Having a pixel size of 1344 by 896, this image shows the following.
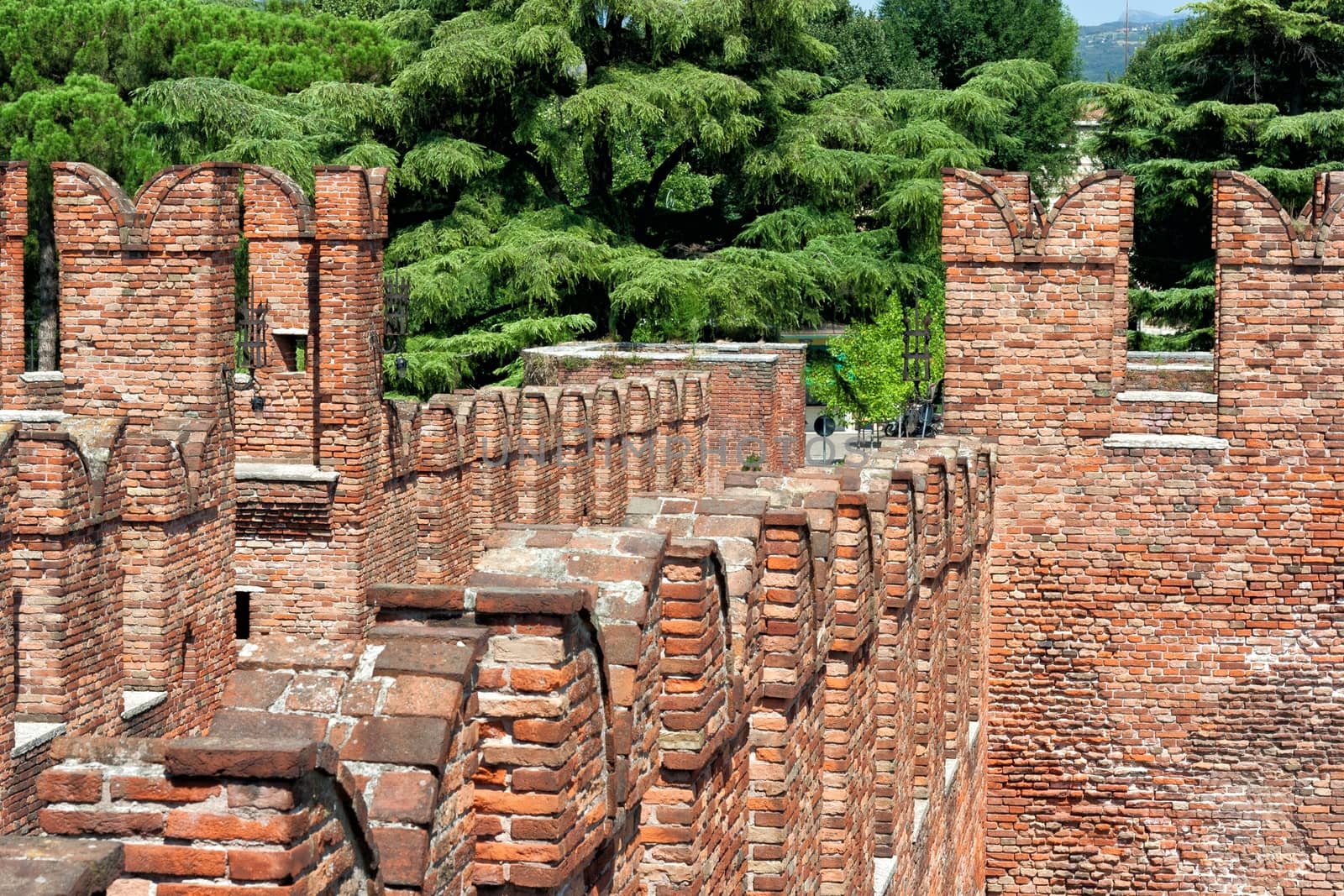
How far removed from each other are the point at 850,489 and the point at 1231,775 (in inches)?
294

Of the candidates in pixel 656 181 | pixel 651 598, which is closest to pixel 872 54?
pixel 656 181

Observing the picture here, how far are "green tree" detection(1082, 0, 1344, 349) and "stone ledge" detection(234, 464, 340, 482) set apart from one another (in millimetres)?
21512

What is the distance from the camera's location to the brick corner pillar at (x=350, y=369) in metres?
16.5

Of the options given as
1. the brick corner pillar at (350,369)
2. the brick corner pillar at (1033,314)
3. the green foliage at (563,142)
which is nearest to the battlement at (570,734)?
the brick corner pillar at (1033,314)

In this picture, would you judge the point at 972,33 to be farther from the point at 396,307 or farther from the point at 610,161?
the point at 396,307

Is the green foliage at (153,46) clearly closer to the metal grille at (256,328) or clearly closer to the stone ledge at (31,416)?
the metal grille at (256,328)

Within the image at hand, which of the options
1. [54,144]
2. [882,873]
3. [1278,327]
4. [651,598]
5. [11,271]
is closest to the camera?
[651,598]

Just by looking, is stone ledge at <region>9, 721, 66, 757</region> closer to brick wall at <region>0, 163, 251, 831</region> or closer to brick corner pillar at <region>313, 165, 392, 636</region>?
brick wall at <region>0, 163, 251, 831</region>

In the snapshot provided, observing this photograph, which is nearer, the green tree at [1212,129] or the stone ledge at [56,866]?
the stone ledge at [56,866]

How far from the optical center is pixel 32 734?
9.95 m

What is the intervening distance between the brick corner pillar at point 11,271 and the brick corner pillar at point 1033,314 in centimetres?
804

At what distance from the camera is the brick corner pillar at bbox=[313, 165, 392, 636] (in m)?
16.5

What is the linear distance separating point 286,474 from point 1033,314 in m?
6.15

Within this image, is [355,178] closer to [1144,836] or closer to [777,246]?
[1144,836]
